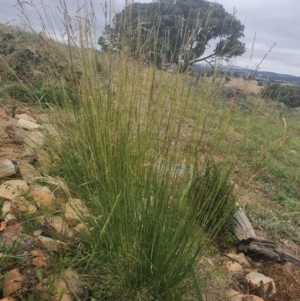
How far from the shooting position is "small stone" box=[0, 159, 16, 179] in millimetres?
2344

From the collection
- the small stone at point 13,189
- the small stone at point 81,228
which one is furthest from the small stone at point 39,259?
the small stone at point 13,189

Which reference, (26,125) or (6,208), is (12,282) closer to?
(6,208)

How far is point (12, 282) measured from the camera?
1.39 meters

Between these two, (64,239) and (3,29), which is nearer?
(64,239)

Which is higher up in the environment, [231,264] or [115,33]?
[115,33]

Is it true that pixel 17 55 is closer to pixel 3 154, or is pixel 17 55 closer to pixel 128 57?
pixel 3 154

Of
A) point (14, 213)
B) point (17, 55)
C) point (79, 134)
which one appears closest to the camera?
point (14, 213)

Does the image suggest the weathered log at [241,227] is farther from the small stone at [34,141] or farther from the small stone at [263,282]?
the small stone at [34,141]

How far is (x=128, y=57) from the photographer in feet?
7.40

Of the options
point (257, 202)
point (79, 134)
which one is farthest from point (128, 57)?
point (257, 202)

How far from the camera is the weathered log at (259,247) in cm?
230

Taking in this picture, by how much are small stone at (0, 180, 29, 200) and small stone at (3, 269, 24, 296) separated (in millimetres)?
691

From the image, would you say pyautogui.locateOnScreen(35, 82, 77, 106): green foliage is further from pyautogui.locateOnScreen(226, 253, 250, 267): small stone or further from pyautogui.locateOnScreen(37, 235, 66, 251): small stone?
pyautogui.locateOnScreen(226, 253, 250, 267): small stone

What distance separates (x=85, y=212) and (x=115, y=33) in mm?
1234
